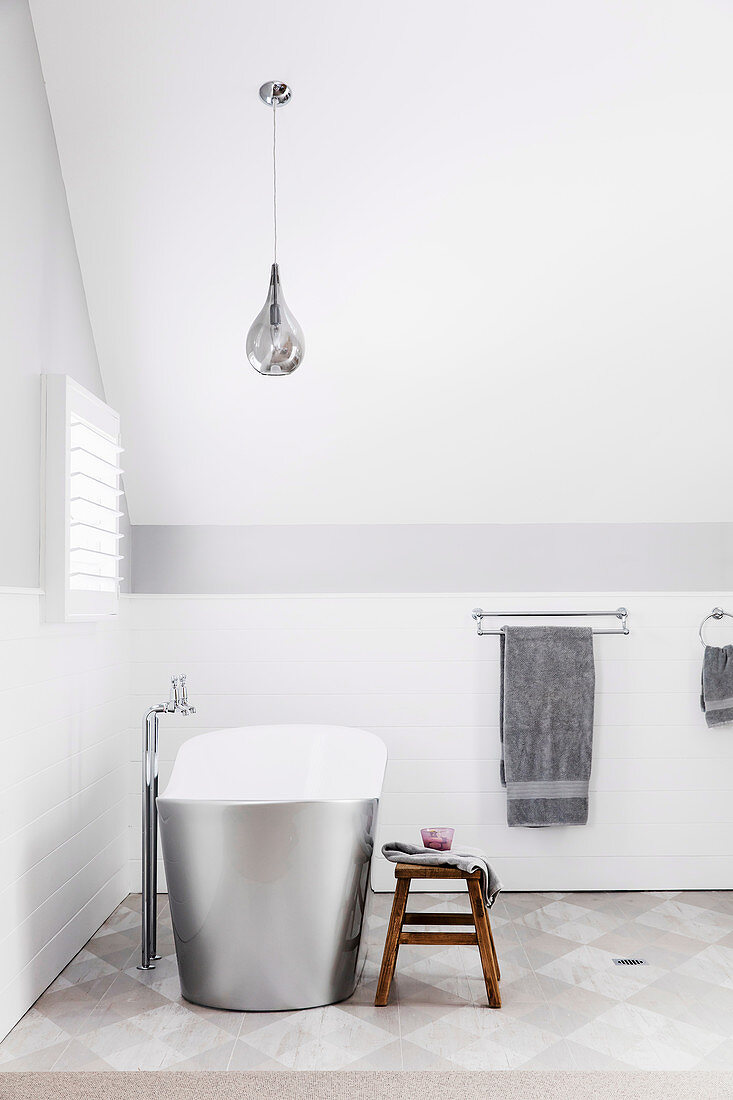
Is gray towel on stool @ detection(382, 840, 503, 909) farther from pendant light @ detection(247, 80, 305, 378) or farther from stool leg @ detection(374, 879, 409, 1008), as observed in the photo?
pendant light @ detection(247, 80, 305, 378)

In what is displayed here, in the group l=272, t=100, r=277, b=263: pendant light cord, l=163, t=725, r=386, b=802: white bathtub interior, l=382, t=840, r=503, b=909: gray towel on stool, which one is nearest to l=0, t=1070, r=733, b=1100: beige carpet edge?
l=382, t=840, r=503, b=909: gray towel on stool

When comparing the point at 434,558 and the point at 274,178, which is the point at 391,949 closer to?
the point at 434,558

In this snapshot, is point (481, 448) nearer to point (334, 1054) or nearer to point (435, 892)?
point (435, 892)

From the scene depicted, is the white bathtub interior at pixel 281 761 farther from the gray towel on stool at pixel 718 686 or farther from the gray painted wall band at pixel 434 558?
the gray towel on stool at pixel 718 686

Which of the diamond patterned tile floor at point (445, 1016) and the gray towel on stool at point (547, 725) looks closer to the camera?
the diamond patterned tile floor at point (445, 1016)

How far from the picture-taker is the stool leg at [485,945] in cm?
288

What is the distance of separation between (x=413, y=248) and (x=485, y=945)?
228cm

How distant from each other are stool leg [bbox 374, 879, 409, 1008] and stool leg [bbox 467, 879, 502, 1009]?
0.21 metres

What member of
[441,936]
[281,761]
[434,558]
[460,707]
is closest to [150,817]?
[281,761]

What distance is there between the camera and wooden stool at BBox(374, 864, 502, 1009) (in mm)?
2879

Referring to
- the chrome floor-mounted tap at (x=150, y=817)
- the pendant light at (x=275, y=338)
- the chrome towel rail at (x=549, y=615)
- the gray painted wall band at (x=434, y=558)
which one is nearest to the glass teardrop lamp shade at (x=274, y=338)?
the pendant light at (x=275, y=338)

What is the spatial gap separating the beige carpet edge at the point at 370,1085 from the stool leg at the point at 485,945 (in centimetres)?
41

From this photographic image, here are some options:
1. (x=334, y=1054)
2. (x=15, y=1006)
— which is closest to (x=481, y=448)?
(x=334, y=1054)

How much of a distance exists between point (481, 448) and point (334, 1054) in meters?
2.33
